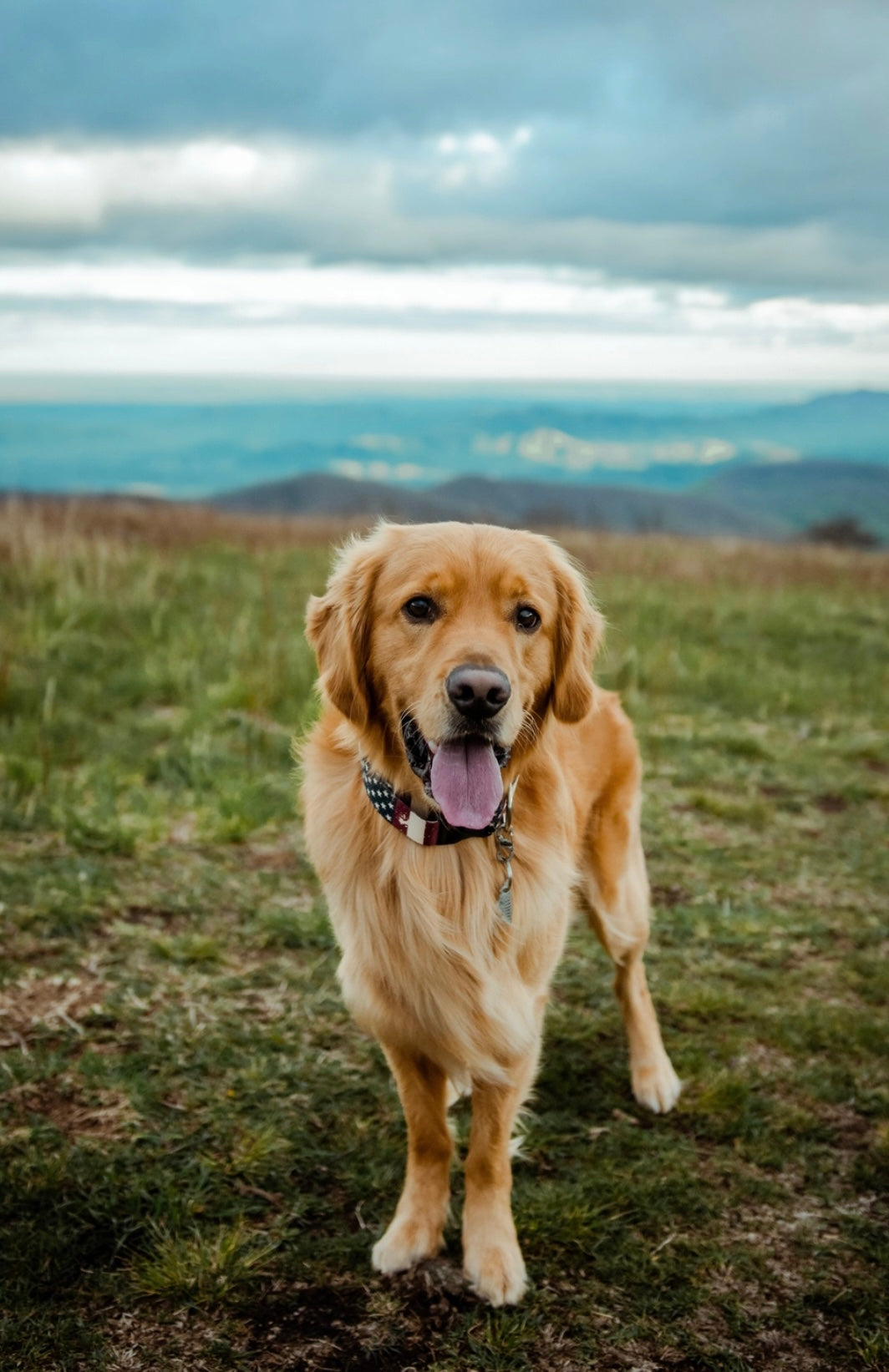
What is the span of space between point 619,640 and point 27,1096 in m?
6.07

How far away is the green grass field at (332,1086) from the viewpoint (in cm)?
231

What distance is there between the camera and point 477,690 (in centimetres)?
220

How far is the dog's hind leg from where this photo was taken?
10.4ft

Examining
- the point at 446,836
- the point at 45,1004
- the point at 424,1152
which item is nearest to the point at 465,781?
the point at 446,836

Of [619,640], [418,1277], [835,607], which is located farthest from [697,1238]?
[835,607]

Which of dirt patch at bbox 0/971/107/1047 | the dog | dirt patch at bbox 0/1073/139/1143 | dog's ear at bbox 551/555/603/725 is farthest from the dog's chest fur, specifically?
dirt patch at bbox 0/971/107/1047

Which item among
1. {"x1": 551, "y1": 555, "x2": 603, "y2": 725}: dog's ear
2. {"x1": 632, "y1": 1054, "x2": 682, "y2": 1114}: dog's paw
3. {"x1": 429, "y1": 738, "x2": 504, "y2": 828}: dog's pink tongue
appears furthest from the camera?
{"x1": 632, "y1": 1054, "x2": 682, "y2": 1114}: dog's paw

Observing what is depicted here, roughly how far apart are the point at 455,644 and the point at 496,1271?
Result: 1.39 m

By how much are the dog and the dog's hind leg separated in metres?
0.54

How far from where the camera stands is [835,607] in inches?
416

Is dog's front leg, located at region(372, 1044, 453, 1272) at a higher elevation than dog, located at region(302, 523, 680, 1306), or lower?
lower

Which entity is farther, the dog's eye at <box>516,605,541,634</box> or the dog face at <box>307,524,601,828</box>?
the dog's eye at <box>516,605,541,634</box>

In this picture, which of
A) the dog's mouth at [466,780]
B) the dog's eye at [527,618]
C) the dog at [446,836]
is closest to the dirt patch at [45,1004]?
the dog at [446,836]

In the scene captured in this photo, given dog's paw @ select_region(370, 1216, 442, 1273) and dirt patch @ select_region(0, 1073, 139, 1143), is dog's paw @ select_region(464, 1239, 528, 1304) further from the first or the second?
dirt patch @ select_region(0, 1073, 139, 1143)
